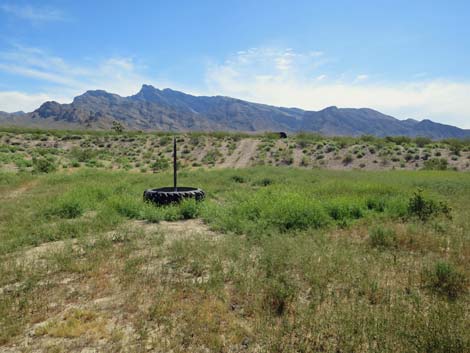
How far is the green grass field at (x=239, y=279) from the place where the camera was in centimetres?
384

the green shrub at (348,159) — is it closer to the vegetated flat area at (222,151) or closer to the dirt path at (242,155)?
the vegetated flat area at (222,151)

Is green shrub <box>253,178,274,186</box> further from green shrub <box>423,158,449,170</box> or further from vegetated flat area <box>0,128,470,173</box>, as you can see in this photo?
green shrub <box>423,158,449,170</box>

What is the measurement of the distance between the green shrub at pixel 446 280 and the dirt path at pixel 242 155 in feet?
107

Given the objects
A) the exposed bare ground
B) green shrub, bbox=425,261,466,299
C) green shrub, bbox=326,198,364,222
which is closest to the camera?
the exposed bare ground

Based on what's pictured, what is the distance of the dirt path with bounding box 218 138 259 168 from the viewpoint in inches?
1531

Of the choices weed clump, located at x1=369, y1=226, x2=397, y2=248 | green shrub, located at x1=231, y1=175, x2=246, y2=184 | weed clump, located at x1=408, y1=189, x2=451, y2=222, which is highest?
weed clump, located at x1=408, y1=189, x2=451, y2=222

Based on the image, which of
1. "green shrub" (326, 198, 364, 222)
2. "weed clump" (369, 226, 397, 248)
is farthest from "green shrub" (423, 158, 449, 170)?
"weed clump" (369, 226, 397, 248)

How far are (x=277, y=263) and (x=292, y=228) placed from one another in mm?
2763

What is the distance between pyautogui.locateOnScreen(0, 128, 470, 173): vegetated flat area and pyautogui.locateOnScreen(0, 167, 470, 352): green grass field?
22.8 metres

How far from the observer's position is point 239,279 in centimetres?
533

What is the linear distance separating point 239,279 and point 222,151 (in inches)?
1557

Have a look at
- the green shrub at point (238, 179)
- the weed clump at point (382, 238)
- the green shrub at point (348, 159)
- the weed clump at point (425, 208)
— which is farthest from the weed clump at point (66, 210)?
the green shrub at point (348, 159)

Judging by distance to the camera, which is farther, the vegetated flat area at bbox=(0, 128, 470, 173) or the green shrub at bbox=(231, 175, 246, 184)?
the vegetated flat area at bbox=(0, 128, 470, 173)

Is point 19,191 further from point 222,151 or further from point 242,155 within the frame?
point 222,151
